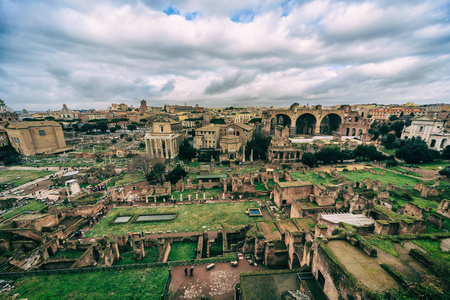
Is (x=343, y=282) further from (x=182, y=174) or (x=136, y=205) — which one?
(x=182, y=174)

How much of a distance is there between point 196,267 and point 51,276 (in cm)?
950

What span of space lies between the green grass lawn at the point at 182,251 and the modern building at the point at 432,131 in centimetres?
6095

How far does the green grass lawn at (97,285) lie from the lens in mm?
10812

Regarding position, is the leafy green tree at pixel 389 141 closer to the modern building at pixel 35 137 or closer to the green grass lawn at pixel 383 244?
the green grass lawn at pixel 383 244

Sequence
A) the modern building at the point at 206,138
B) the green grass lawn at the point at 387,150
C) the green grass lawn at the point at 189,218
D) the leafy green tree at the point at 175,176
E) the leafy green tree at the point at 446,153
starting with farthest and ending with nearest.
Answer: the modern building at the point at 206,138, the green grass lawn at the point at 387,150, the leafy green tree at the point at 446,153, the leafy green tree at the point at 175,176, the green grass lawn at the point at 189,218

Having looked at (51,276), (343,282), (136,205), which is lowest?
(136,205)

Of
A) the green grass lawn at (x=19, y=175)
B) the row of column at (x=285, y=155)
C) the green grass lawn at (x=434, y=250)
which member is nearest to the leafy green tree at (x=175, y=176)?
the row of column at (x=285, y=155)

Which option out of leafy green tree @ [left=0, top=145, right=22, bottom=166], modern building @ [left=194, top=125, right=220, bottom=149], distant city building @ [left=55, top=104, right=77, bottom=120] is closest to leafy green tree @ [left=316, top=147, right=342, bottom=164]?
modern building @ [left=194, top=125, right=220, bottom=149]

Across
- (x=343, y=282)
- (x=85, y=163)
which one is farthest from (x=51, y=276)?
(x=85, y=163)

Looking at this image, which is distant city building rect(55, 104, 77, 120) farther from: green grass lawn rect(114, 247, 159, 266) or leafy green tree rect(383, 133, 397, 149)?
leafy green tree rect(383, 133, 397, 149)

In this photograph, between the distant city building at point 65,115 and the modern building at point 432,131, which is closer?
the modern building at point 432,131

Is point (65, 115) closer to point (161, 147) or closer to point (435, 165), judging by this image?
point (161, 147)

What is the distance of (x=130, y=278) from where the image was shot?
11.9m

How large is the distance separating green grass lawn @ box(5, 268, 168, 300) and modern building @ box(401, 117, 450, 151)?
210ft
